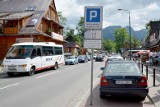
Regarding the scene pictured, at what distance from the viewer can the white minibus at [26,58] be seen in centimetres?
1877

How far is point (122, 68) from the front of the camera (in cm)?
939

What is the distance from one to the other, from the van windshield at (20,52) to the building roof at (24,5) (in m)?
27.2

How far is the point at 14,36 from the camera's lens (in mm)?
41562

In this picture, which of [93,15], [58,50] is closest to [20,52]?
[58,50]

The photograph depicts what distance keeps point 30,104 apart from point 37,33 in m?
31.7

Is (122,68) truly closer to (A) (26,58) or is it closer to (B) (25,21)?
(A) (26,58)

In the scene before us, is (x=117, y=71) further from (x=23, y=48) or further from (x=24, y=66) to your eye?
(x=23, y=48)

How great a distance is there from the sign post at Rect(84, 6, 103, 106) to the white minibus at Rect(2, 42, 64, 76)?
1138 centimetres

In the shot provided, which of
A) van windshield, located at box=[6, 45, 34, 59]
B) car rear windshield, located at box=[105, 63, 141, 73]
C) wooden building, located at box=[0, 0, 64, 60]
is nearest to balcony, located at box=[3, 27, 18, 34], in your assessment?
wooden building, located at box=[0, 0, 64, 60]

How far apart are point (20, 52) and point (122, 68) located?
39.6 ft

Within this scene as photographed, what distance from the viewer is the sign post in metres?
8.22

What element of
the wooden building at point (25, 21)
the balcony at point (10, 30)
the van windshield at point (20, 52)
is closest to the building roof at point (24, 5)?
the wooden building at point (25, 21)

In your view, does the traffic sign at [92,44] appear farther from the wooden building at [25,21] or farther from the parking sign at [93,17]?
the wooden building at [25,21]

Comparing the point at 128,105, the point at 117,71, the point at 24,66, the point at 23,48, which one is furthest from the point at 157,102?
the point at 23,48
